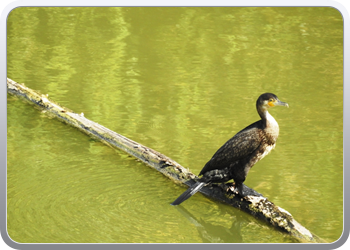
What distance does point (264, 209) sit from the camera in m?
5.43

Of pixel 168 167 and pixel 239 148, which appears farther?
pixel 168 167

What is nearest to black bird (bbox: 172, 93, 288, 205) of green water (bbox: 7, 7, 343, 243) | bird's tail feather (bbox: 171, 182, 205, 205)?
bird's tail feather (bbox: 171, 182, 205, 205)

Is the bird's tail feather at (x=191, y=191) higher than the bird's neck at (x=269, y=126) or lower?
lower

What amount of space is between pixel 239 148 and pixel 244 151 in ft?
0.19

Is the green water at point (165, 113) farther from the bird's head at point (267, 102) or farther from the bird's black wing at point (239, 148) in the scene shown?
the bird's head at point (267, 102)

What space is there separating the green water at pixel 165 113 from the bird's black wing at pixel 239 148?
599 mm

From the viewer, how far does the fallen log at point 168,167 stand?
5.24 metres

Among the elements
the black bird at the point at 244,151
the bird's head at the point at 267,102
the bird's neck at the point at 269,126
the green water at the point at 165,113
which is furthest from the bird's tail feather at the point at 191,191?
the bird's head at the point at 267,102

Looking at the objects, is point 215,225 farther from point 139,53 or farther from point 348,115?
point 139,53

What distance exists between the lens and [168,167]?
629cm

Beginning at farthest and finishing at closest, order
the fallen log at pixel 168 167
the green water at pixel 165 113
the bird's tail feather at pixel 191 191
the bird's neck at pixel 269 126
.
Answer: the bird's tail feather at pixel 191 191
the green water at pixel 165 113
the bird's neck at pixel 269 126
the fallen log at pixel 168 167

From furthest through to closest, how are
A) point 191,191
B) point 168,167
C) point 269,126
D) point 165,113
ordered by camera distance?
point 165,113, point 168,167, point 191,191, point 269,126

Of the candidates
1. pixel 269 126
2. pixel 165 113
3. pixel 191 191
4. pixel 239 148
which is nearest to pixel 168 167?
pixel 191 191

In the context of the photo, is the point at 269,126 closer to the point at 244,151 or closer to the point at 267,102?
the point at 267,102
